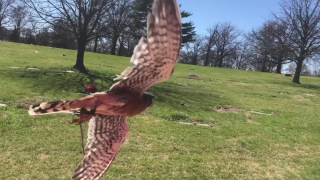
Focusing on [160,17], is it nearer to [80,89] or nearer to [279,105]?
[80,89]

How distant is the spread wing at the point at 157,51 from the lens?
6.38 feet

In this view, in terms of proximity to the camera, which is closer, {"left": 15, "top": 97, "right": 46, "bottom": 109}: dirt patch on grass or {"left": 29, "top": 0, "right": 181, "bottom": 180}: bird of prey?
{"left": 29, "top": 0, "right": 181, "bottom": 180}: bird of prey

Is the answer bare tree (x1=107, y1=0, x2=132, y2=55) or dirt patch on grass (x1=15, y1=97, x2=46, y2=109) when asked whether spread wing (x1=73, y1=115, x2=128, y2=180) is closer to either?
dirt patch on grass (x1=15, y1=97, x2=46, y2=109)

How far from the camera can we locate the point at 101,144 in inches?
101

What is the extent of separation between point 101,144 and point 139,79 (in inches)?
19.8

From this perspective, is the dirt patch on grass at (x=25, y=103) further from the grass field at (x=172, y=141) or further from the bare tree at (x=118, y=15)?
the bare tree at (x=118, y=15)

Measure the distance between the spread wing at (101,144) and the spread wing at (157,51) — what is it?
0.34 metres

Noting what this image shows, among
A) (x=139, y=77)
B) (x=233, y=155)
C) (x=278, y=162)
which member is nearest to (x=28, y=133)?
(x=233, y=155)

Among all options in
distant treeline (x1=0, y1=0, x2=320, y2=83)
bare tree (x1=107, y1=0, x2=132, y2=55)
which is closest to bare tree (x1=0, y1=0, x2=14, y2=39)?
distant treeline (x1=0, y1=0, x2=320, y2=83)

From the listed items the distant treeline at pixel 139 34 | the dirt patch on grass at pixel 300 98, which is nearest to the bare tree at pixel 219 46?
the distant treeline at pixel 139 34

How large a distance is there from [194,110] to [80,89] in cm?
324

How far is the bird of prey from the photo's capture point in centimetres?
197

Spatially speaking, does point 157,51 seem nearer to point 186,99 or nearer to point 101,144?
point 101,144

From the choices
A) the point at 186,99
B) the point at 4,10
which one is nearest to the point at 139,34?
the point at 186,99
